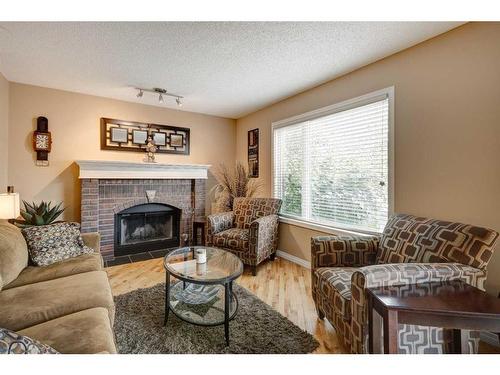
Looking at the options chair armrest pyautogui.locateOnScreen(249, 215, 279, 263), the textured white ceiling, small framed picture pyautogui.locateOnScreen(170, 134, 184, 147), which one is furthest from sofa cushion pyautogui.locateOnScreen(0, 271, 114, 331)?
small framed picture pyautogui.locateOnScreen(170, 134, 184, 147)

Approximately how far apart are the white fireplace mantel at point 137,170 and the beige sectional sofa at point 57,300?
1282 millimetres

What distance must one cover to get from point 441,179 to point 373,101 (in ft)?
3.16

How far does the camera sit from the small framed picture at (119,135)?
333 cm

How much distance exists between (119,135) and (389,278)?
3.68 m

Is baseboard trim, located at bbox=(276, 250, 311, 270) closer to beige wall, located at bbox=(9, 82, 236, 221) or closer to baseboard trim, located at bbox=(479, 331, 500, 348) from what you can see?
baseboard trim, located at bbox=(479, 331, 500, 348)

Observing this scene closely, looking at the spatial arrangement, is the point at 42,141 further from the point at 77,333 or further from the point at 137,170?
the point at 77,333

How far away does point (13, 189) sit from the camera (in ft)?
9.10

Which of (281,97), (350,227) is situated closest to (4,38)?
(281,97)

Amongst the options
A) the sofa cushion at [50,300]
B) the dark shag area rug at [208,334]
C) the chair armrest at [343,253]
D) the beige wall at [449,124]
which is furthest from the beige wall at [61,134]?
the beige wall at [449,124]

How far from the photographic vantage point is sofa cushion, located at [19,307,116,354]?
0.99 metres

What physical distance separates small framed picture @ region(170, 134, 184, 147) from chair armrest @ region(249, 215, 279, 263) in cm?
201

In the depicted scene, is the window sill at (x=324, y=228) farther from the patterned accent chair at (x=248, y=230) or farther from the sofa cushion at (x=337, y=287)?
the sofa cushion at (x=337, y=287)

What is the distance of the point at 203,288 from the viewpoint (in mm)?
2211
